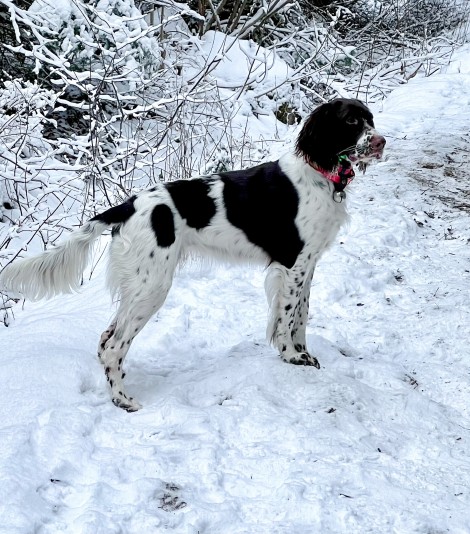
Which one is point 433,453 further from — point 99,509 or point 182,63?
point 182,63

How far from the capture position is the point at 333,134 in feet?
11.1

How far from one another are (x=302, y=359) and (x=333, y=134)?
1152 millimetres

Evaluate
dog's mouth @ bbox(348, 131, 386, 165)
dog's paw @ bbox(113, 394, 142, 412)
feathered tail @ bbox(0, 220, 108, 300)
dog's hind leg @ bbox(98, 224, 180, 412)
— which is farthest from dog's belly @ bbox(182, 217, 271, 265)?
dog's paw @ bbox(113, 394, 142, 412)

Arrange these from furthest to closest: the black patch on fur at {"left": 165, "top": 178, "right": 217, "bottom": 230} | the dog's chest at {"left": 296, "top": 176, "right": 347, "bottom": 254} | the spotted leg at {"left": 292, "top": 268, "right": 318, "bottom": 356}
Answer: the spotted leg at {"left": 292, "top": 268, "right": 318, "bottom": 356}, the dog's chest at {"left": 296, "top": 176, "right": 347, "bottom": 254}, the black patch on fur at {"left": 165, "top": 178, "right": 217, "bottom": 230}

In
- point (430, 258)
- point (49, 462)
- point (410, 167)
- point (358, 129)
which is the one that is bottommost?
point (49, 462)

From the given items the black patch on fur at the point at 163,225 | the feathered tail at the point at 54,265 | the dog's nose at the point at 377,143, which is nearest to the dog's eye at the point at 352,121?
the dog's nose at the point at 377,143

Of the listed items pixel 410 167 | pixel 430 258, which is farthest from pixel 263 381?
pixel 410 167

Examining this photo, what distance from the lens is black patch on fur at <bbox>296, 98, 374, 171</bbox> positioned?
339 cm

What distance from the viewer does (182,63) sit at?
8359mm

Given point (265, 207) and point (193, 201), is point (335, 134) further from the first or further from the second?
point (193, 201)

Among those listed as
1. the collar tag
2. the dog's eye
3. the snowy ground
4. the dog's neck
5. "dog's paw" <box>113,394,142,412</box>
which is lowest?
"dog's paw" <box>113,394,142,412</box>

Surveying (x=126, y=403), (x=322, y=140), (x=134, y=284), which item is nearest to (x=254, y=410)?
(x=126, y=403)

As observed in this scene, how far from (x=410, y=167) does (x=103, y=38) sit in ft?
11.1

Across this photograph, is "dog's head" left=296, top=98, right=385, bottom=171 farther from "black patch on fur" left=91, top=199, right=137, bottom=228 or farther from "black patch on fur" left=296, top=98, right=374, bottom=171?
"black patch on fur" left=91, top=199, right=137, bottom=228
